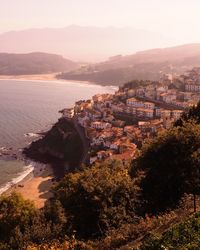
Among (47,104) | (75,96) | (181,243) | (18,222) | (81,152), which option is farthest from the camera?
(75,96)

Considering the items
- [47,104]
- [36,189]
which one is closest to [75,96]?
[47,104]

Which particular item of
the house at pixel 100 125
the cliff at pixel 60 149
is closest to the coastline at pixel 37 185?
the cliff at pixel 60 149

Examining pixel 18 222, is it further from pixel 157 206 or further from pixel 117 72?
pixel 117 72

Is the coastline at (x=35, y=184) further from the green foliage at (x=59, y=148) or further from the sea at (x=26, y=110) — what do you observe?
the green foliage at (x=59, y=148)

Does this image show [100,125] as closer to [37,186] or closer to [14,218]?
[37,186]

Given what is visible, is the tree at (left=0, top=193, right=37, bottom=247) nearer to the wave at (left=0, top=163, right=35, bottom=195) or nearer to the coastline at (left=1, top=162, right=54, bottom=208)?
the coastline at (left=1, top=162, right=54, bottom=208)
